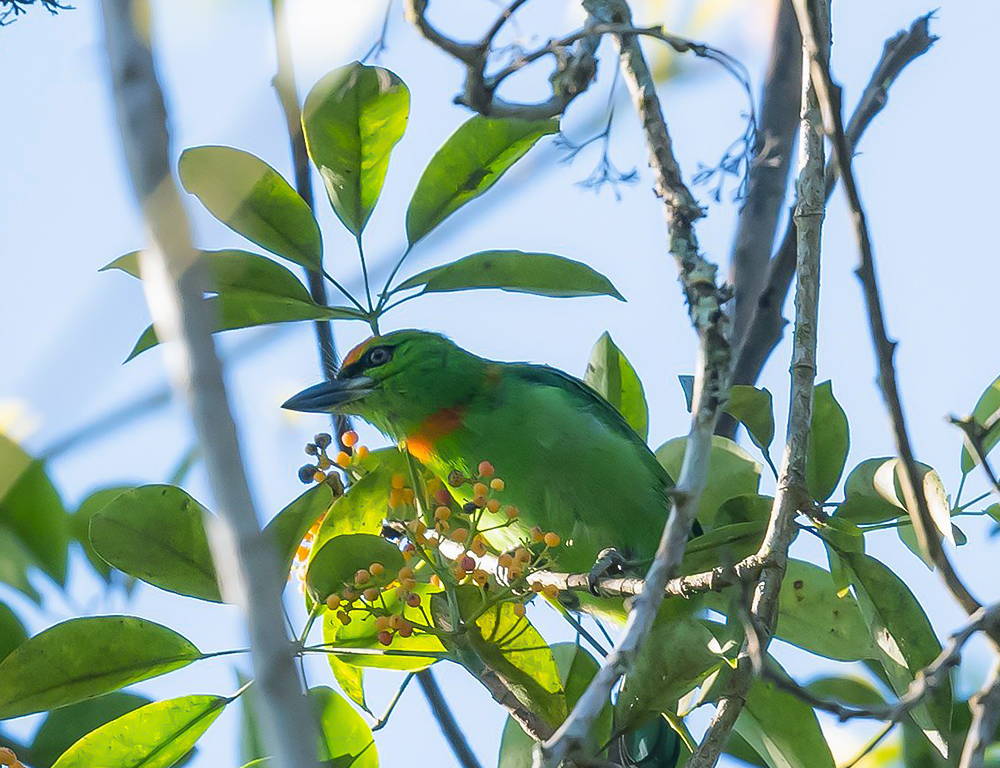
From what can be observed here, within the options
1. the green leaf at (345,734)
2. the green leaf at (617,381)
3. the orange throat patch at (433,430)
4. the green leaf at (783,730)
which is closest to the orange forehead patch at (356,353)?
the orange throat patch at (433,430)

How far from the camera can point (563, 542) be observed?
3236mm

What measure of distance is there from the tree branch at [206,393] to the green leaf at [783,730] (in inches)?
58.3

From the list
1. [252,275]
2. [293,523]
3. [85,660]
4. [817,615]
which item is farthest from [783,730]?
[252,275]

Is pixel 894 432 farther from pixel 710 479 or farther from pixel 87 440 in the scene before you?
pixel 87 440

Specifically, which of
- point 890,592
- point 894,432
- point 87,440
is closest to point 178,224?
point 87,440

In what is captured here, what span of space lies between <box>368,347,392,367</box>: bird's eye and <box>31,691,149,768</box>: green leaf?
4.19ft

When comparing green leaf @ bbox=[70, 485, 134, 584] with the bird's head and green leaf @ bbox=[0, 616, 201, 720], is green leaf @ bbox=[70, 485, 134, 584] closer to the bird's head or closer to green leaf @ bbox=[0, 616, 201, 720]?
green leaf @ bbox=[0, 616, 201, 720]

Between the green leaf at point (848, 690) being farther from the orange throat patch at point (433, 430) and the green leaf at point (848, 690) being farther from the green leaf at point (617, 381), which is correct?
the orange throat patch at point (433, 430)

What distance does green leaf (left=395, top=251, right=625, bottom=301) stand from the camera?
2559 mm

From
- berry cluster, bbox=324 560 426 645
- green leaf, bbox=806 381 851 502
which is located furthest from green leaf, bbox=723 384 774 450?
berry cluster, bbox=324 560 426 645

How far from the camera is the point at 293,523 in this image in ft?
6.84

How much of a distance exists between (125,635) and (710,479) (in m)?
1.15

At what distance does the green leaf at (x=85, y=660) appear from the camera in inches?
80.9

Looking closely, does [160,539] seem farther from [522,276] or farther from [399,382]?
[399,382]
